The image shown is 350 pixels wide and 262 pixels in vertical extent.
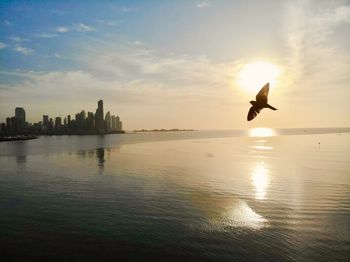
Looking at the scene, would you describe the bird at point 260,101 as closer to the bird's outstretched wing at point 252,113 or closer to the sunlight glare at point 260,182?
the bird's outstretched wing at point 252,113

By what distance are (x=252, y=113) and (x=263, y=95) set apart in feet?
2.05

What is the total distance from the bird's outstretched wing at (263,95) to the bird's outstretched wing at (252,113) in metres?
0.29

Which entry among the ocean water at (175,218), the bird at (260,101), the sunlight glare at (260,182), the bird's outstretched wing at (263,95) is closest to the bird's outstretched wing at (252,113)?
the bird at (260,101)

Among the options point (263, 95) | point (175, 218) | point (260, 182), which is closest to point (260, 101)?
point (263, 95)

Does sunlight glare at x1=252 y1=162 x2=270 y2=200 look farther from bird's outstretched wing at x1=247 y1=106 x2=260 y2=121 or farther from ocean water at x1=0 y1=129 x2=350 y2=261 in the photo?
bird's outstretched wing at x1=247 y1=106 x2=260 y2=121

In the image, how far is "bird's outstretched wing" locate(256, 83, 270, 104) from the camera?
32.4 ft

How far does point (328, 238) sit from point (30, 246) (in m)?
24.5

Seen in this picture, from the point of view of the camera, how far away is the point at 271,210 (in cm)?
3656

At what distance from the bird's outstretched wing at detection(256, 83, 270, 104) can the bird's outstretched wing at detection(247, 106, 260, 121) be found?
29cm

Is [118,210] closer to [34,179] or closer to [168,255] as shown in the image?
[168,255]

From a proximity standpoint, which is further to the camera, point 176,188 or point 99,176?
point 99,176

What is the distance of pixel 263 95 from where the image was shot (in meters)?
9.88

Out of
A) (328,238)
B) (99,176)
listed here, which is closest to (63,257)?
(328,238)

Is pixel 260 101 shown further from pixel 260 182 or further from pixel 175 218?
pixel 260 182
